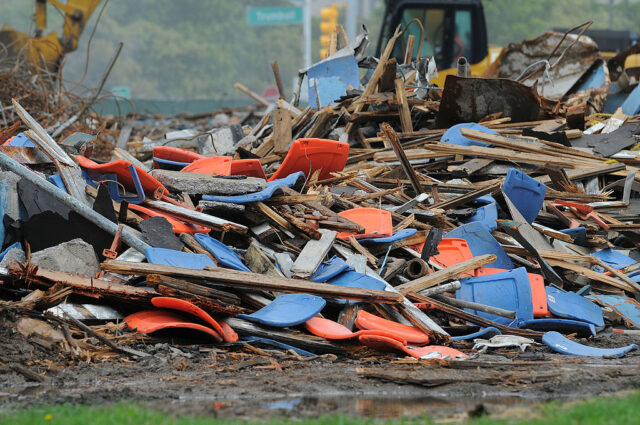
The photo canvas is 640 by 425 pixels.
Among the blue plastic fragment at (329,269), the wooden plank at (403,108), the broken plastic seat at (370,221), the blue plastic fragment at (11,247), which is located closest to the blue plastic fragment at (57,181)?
the blue plastic fragment at (11,247)

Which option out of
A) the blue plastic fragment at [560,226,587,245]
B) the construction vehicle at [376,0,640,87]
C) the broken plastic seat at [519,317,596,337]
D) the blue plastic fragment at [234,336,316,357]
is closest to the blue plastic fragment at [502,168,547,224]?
the blue plastic fragment at [560,226,587,245]

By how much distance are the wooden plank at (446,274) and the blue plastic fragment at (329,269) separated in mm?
560

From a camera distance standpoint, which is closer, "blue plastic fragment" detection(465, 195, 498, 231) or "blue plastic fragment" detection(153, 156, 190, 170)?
"blue plastic fragment" detection(465, 195, 498, 231)

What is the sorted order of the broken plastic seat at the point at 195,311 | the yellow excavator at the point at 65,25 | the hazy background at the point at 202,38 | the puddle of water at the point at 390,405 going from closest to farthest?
the puddle of water at the point at 390,405, the broken plastic seat at the point at 195,311, the yellow excavator at the point at 65,25, the hazy background at the point at 202,38

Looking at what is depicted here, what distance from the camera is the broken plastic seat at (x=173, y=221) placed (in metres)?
7.66

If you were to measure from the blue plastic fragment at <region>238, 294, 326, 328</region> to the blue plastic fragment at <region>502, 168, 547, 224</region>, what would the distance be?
3.22m

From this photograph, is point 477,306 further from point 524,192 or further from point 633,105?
point 633,105

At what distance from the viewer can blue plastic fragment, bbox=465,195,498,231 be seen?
848cm

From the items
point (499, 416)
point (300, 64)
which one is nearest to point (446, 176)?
point (499, 416)

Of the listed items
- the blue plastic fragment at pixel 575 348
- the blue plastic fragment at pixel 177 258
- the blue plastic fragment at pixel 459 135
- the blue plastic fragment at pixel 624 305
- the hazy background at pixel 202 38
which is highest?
the blue plastic fragment at pixel 459 135

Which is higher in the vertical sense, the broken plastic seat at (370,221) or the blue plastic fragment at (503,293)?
the broken plastic seat at (370,221)

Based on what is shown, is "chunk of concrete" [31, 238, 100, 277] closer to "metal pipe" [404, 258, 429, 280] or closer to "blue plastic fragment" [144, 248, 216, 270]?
"blue plastic fragment" [144, 248, 216, 270]

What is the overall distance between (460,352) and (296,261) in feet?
5.88

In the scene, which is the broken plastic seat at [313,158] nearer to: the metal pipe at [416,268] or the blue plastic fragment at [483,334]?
the metal pipe at [416,268]
